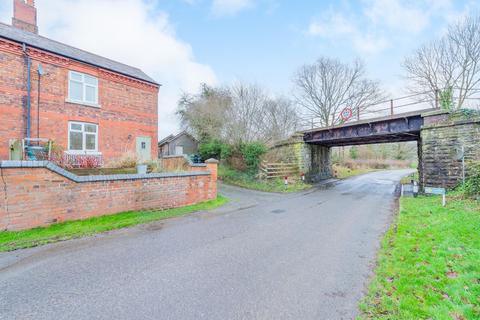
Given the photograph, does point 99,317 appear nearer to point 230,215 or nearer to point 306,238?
point 306,238

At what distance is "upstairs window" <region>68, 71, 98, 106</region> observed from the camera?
13031mm

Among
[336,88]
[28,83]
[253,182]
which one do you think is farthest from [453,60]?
[28,83]

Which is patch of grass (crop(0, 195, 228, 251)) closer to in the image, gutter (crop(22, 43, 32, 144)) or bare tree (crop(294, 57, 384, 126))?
gutter (crop(22, 43, 32, 144))

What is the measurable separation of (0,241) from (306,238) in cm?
727

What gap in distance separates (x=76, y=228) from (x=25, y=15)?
17.2 metres

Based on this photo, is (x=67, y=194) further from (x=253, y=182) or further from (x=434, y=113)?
(x=434, y=113)

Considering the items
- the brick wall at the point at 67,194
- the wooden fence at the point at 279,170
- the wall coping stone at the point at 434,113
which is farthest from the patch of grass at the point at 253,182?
the wall coping stone at the point at 434,113

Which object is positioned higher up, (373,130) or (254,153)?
(373,130)

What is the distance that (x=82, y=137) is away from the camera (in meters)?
13.3

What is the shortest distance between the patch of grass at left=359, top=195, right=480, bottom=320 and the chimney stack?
22399 mm

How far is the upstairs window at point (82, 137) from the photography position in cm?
1292

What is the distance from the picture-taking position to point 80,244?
5148 mm

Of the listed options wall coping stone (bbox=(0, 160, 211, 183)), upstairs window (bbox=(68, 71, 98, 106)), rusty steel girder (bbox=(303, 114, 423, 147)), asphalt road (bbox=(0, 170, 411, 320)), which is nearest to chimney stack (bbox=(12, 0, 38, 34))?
upstairs window (bbox=(68, 71, 98, 106))

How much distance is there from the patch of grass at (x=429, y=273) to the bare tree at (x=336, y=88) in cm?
2679
